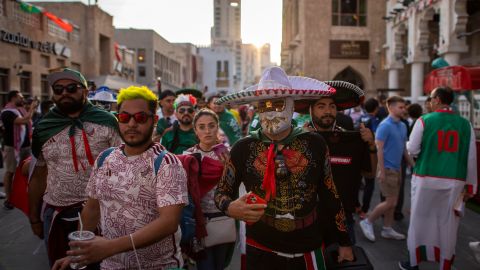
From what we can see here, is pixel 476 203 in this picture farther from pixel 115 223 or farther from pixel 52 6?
pixel 52 6

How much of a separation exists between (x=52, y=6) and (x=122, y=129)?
29.2 meters

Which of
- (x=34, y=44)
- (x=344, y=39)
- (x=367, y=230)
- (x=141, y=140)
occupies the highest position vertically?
(x=344, y=39)

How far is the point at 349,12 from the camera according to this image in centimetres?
2939

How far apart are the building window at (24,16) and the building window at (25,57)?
1.38 metres

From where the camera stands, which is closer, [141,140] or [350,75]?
[141,140]

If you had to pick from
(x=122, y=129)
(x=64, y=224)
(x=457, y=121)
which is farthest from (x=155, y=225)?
(x=457, y=121)

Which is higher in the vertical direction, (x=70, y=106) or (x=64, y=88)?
(x=64, y=88)

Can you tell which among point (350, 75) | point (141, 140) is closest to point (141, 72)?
point (350, 75)

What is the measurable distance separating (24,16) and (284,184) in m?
20.7

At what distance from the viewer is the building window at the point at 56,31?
73.5ft

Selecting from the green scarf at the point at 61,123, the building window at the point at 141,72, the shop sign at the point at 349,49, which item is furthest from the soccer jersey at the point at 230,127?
the building window at the point at 141,72

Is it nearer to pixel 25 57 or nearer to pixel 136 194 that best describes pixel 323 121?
pixel 136 194

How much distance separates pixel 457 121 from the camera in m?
4.46

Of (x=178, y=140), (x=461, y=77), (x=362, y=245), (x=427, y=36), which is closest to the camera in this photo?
(x=178, y=140)
